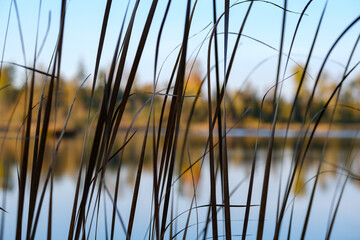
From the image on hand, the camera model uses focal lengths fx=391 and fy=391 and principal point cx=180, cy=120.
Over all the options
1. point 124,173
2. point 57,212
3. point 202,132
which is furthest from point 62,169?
point 202,132

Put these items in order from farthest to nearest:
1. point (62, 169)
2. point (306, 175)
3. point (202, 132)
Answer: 1. point (202, 132)
2. point (62, 169)
3. point (306, 175)

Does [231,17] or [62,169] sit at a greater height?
[231,17]

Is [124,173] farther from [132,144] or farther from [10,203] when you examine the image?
[132,144]

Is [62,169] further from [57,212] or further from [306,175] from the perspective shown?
[306,175]

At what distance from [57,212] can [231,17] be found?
138 inches

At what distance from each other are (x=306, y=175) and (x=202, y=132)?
970 cm

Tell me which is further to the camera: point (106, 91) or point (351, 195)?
point (351, 195)

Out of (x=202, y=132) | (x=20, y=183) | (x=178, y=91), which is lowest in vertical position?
(x=202, y=132)

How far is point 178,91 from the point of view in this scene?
1.15ft

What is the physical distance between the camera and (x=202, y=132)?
15.2 m

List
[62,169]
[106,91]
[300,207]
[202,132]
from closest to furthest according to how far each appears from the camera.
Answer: [106,91], [300,207], [62,169], [202,132]

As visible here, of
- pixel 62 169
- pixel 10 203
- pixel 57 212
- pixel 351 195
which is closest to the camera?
pixel 57 212

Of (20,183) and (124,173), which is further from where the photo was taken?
(124,173)

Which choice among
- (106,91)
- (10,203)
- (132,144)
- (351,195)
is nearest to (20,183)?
(106,91)
